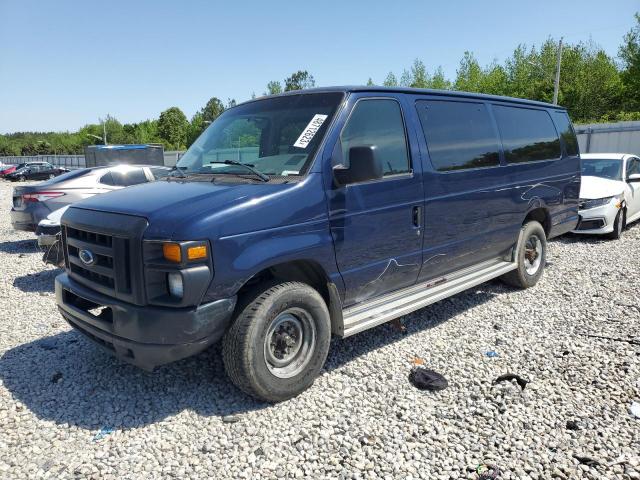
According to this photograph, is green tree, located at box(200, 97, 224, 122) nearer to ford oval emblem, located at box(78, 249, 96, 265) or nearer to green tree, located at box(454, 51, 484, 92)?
green tree, located at box(454, 51, 484, 92)

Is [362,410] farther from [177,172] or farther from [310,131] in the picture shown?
[177,172]

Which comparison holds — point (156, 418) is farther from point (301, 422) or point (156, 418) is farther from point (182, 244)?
point (182, 244)

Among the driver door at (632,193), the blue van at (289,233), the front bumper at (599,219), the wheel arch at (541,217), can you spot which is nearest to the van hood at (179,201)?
the blue van at (289,233)

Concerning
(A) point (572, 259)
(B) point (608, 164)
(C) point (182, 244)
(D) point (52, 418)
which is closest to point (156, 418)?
(D) point (52, 418)

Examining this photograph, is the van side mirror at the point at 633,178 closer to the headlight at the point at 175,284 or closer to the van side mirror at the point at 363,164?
the van side mirror at the point at 363,164

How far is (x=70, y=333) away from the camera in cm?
486

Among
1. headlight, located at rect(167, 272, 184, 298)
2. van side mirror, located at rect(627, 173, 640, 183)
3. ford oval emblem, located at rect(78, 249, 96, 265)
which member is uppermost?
van side mirror, located at rect(627, 173, 640, 183)

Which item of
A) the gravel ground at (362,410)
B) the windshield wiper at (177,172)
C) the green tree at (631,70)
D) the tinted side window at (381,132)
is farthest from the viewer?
the green tree at (631,70)

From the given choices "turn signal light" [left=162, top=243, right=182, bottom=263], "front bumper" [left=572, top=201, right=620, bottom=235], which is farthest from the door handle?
"front bumper" [left=572, top=201, right=620, bottom=235]

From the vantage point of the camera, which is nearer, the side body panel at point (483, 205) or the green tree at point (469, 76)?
the side body panel at point (483, 205)

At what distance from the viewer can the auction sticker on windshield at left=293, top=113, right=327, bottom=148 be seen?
11.9 feet

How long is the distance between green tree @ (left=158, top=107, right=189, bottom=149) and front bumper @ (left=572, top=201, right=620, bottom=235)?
79645 mm

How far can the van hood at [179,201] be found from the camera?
2.97 metres

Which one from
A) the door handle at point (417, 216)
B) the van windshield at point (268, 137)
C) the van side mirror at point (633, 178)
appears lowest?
the door handle at point (417, 216)
